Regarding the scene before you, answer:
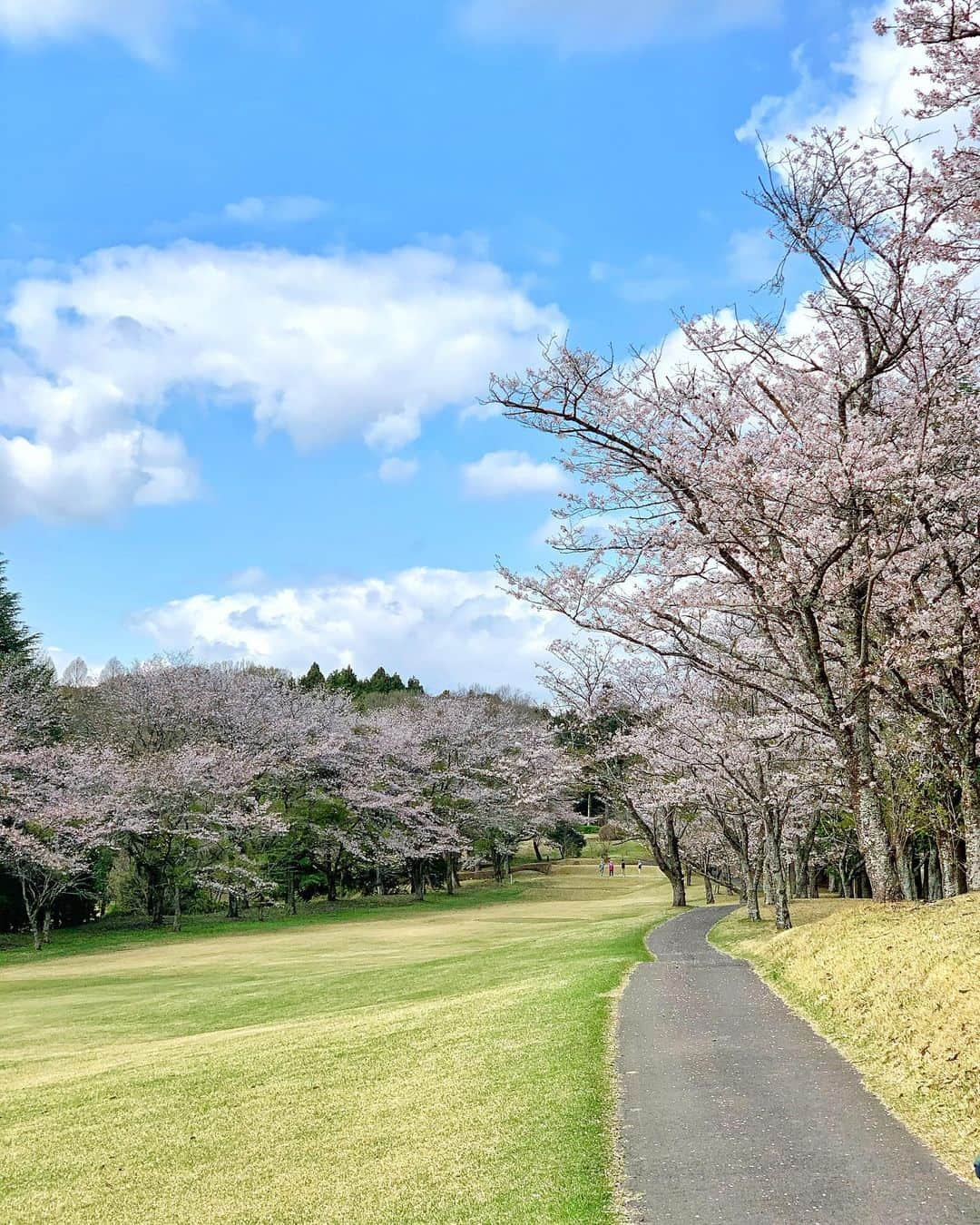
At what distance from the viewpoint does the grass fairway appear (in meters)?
6.22

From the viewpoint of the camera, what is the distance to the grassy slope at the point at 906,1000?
6.62m

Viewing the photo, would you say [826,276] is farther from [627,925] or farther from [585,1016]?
[627,925]

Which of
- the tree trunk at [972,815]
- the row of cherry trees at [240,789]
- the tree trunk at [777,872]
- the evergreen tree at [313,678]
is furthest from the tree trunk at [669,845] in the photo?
the evergreen tree at [313,678]

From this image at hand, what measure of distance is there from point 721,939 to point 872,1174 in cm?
1595

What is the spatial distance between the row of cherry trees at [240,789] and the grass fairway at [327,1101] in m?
16.1

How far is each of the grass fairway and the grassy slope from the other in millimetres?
2315

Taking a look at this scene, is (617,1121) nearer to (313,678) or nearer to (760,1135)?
(760,1135)

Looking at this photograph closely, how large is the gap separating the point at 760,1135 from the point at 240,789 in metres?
35.5

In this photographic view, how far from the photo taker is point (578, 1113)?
7.08 m

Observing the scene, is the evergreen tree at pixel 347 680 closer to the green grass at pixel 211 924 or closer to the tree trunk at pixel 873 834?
the green grass at pixel 211 924

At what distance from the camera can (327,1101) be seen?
8.64 m

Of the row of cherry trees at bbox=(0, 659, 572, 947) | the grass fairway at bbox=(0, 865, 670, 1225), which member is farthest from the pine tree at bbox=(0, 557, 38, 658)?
the grass fairway at bbox=(0, 865, 670, 1225)

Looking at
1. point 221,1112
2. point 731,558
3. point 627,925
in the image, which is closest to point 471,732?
point 627,925

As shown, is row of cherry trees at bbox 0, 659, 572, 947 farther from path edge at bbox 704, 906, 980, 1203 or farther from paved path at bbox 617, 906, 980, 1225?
paved path at bbox 617, 906, 980, 1225
